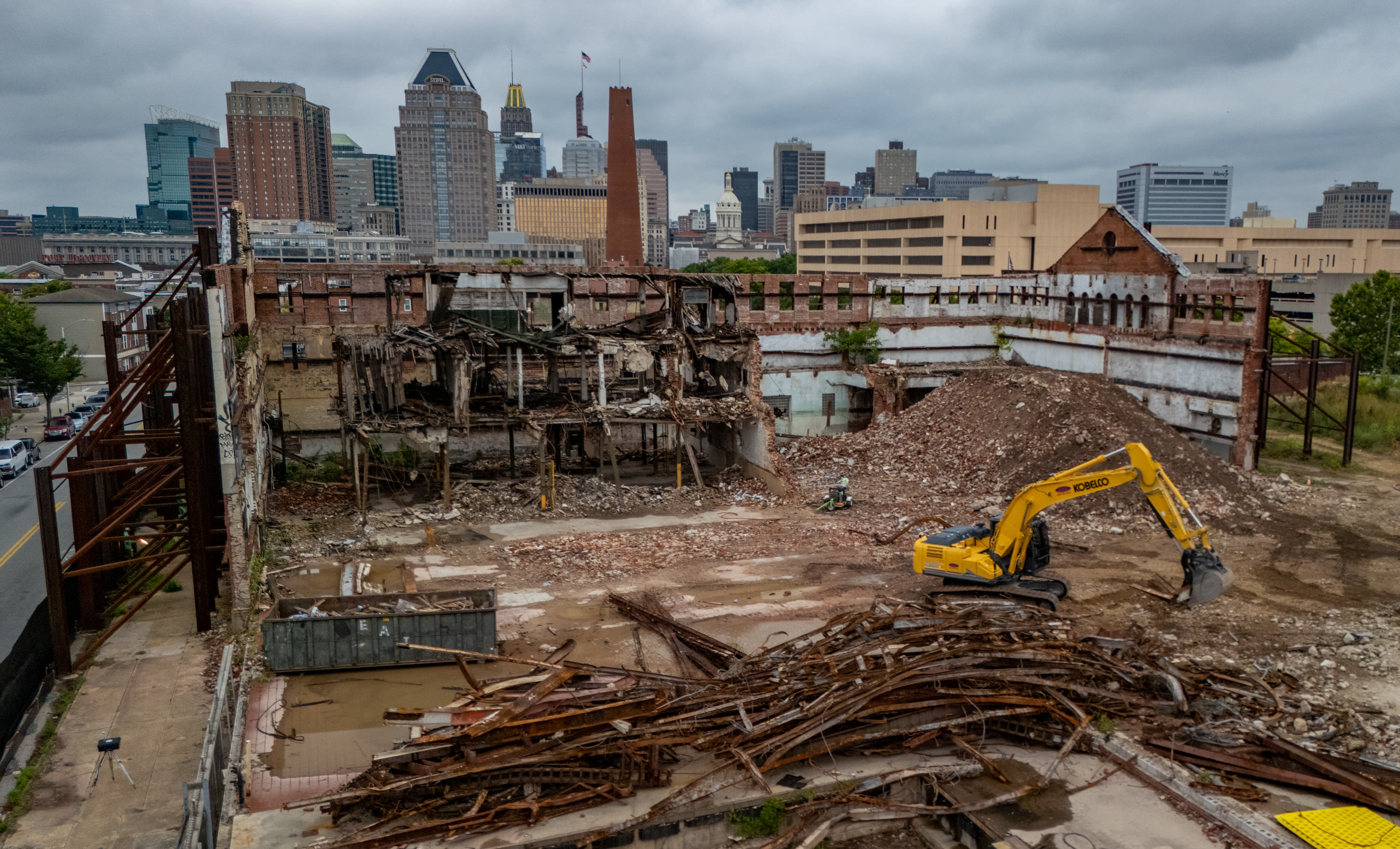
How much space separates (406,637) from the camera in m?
13.7

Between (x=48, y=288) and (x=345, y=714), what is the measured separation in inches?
2671

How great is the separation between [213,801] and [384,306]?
69.8ft

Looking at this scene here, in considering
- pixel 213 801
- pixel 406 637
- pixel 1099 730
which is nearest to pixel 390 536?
pixel 406 637

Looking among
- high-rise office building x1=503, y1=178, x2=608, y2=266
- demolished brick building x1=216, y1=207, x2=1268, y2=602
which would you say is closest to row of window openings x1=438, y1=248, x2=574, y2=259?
high-rise office building x1=503, y1=178, x2=608, y2=266

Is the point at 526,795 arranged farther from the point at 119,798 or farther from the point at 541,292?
the point at 541,292

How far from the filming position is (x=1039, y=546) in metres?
15.7

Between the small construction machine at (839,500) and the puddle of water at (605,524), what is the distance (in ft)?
4.96

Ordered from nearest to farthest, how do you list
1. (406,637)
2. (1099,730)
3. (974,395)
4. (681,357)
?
1. (1099,730)
2. (406,637)
3. (681,357)
4. (974,395)

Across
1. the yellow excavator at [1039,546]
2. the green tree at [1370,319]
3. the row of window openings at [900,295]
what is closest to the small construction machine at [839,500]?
the yellow excavator at [1039,546]

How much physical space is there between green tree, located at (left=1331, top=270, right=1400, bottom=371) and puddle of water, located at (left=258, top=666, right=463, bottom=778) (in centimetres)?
4270

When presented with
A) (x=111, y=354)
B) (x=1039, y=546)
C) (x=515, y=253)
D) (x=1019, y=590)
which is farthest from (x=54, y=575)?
(x=515, y=253)

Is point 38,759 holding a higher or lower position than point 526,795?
lower

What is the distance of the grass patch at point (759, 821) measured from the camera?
9672mm

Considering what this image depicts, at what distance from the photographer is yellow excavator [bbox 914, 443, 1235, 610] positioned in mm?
14711
